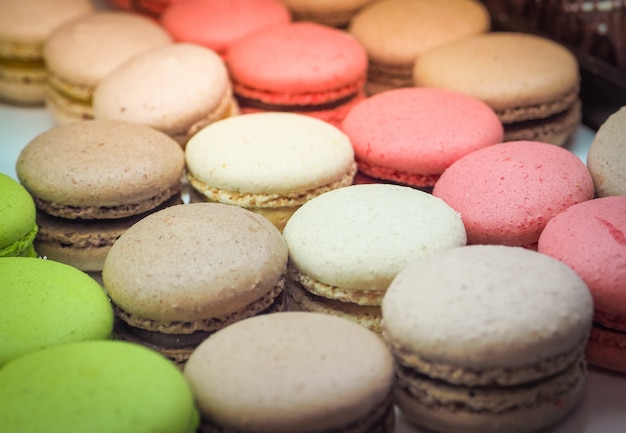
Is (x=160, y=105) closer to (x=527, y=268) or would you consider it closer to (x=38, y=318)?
(x=38, y=318)

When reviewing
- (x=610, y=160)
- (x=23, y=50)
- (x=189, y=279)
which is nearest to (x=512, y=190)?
(x=610, y=160)

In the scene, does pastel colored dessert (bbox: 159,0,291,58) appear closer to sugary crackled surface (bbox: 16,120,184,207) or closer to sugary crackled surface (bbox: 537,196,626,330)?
sugary crackled surface (bbox: 16,120,184,207)

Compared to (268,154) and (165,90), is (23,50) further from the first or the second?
(268,154)

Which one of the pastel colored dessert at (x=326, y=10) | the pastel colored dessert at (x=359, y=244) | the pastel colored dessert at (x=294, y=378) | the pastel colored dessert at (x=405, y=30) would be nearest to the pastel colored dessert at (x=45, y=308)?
the pastel colored dessert at (x=294, y=378)

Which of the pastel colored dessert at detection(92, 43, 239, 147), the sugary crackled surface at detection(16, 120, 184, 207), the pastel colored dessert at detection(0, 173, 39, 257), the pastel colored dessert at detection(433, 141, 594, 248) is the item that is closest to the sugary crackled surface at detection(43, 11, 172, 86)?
the pastel colored dessert at detection(92, 43, 239, 147)

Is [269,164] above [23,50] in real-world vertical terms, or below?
above
